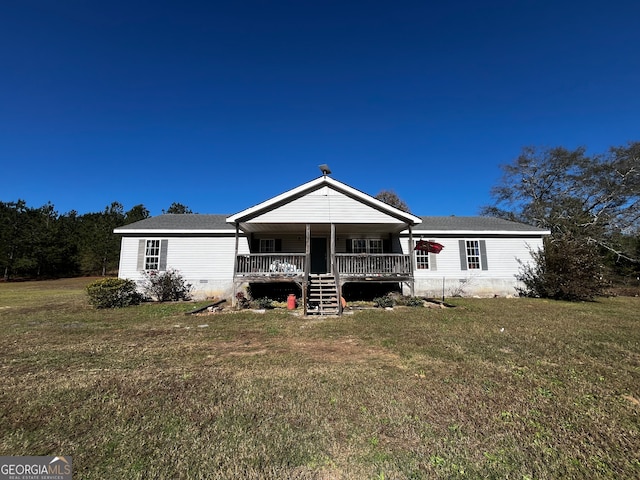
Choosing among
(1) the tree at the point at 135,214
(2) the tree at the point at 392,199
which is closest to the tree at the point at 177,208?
(1) the tree at the point at 135,214

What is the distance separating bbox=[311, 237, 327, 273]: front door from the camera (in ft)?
53.1

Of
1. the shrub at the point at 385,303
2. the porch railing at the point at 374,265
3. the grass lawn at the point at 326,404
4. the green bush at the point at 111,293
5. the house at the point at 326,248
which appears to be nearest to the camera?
the grass lawn at the point at 326,404

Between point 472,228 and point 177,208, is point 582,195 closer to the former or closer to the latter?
point 472,228

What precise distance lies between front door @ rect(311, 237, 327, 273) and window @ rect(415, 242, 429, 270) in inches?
197

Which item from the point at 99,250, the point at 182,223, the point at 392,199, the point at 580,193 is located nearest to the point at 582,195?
the point at 580,193

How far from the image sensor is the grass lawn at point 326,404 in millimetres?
2699

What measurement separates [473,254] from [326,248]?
26.3 feet

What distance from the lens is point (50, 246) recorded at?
109 feet

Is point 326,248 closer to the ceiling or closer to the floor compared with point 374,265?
closer to the ceiling

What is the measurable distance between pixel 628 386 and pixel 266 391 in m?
5.22

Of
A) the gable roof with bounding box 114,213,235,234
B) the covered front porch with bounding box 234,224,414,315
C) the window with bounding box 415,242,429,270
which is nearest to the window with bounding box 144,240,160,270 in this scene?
the gable roof with bounding box 114,213,235,234

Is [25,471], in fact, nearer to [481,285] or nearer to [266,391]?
[266,391]

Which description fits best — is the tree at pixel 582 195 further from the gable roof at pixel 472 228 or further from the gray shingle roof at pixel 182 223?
the gray shingle roof at pixel 182 223

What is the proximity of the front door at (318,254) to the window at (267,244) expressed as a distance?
212cm
